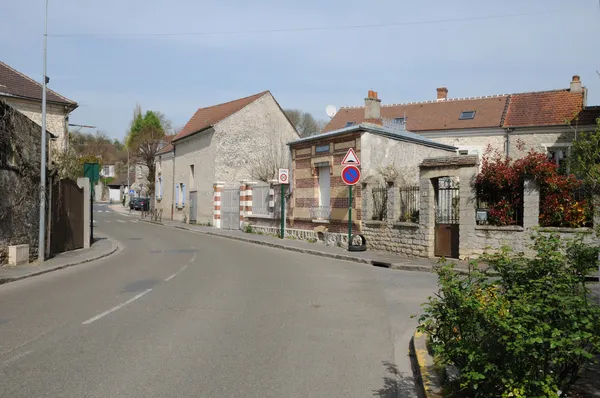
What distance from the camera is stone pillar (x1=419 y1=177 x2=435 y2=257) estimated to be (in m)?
15.2

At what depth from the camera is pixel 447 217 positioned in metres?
15.5

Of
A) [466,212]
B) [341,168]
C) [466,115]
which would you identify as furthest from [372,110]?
[466,115]

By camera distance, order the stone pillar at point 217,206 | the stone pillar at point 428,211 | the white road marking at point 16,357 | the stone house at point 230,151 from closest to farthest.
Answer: the white road marking at point 16,357 → the stone pillar at point 428,211 → the stone pillar at point 217,206 → the stone house at point 230,151

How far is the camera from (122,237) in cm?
2478

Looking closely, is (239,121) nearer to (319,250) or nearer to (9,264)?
(319,250)

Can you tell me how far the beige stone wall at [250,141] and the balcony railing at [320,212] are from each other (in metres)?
11.2

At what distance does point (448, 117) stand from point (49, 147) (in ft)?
88.5

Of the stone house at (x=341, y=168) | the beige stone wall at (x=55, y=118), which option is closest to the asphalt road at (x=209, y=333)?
the stone house at (x=341, y=168)

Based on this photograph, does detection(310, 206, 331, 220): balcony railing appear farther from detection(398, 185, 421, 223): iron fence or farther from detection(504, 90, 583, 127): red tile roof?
detection(504, 90, 583, 127): red tile roof

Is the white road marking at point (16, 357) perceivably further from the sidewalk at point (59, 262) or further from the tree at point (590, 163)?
the tree at point (590, 163)

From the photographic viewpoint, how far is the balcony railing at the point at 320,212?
68.4ft

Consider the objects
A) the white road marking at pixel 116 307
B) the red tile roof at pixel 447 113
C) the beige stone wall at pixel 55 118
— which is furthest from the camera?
the red tile roof at pixel 447 113

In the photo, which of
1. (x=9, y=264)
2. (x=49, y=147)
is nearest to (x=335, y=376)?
(x=9, y=264)

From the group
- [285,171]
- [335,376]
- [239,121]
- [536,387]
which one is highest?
[239,121]
